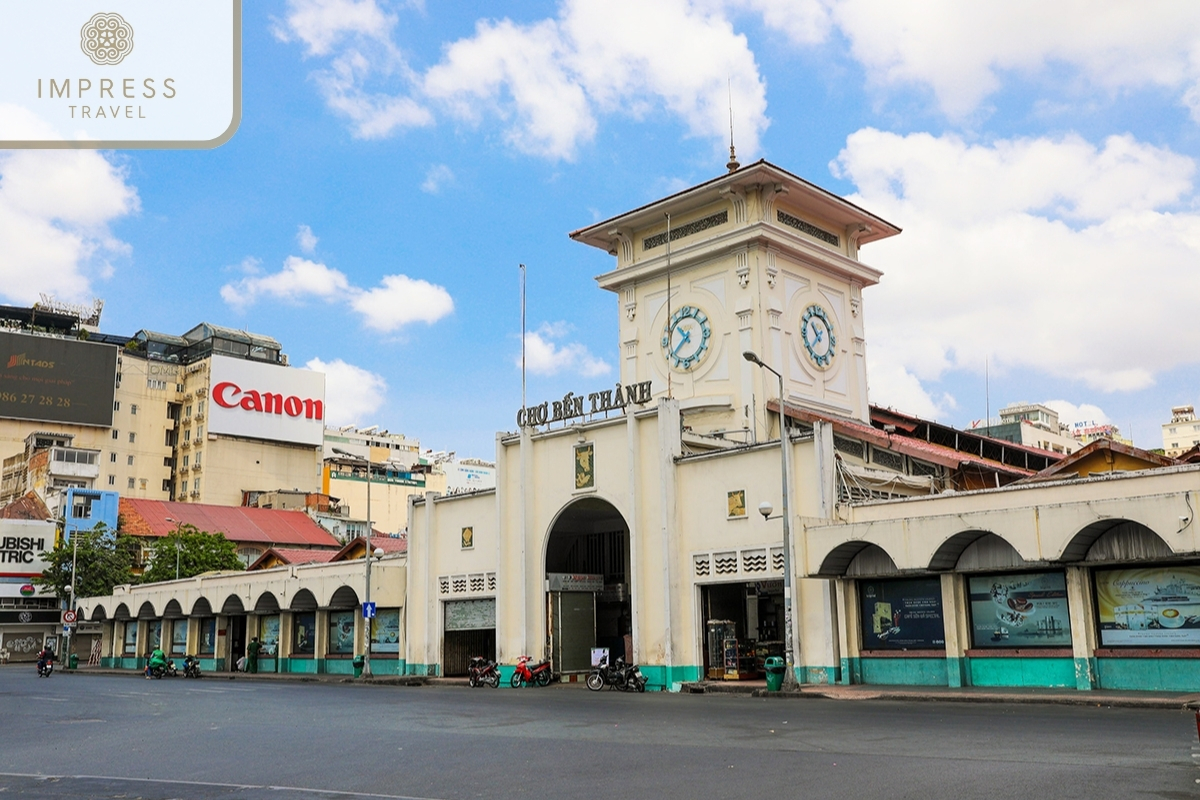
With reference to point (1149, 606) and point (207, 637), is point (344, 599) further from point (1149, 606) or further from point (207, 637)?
point (1149, 606)

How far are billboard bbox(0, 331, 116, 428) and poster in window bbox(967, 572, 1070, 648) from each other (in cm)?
9380

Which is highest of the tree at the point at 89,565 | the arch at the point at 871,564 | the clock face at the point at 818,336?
the clock face at the point at 818,336

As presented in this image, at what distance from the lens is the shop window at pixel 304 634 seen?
165ft

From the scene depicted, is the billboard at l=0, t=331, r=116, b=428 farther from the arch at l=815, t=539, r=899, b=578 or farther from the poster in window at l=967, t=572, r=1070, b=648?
the poster in window at l=967, t=572, r=1070, b=648

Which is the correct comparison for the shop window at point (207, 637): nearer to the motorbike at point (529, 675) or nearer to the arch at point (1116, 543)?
the motorbike at point (529, 675)

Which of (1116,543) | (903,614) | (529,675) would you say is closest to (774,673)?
(903,614)

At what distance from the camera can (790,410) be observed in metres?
38.5

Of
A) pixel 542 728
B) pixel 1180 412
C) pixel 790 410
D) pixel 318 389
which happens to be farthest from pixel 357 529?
pixel 1180 412

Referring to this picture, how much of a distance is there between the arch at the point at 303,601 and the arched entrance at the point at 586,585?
48.5 ft

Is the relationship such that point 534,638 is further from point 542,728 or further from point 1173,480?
point 1173,480

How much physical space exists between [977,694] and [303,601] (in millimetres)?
33904

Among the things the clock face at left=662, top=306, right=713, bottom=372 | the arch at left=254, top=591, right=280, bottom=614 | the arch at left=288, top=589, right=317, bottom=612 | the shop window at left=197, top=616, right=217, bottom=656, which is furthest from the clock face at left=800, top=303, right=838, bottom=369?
the shop window at left=197, top=616, right=217, bottom=656

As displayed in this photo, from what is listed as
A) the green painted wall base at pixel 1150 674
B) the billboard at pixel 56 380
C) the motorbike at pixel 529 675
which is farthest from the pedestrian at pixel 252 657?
the billboard at pixel 56 380

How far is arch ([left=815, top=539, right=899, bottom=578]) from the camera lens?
27.9 m
